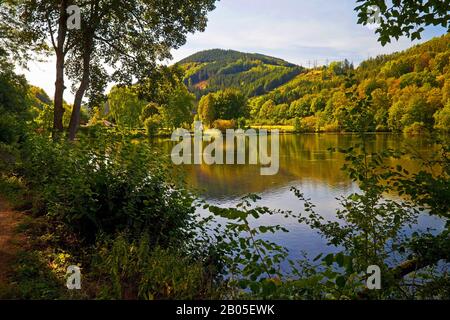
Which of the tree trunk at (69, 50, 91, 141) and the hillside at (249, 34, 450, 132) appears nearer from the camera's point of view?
the hillside at (249, 34, 450, 132)

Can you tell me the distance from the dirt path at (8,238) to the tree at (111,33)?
6210 millimetres

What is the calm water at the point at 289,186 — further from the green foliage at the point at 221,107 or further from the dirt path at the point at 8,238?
the green foliage at the point at 221,107

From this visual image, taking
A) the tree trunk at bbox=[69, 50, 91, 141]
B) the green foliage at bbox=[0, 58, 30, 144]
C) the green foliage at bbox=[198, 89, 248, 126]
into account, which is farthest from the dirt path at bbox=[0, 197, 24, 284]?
the green foliage at bbox=[198, 89, 248, 126]

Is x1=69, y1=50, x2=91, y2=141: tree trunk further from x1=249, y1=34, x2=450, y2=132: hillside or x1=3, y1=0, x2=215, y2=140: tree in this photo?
x1=249, y1=34, x2=450, y2=132: hillside

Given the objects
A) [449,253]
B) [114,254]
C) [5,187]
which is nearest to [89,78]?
[5,187]

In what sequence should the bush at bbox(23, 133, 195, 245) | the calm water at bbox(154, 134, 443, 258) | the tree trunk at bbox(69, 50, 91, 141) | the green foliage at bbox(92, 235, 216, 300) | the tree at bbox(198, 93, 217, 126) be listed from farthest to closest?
1. the tree at bbox(198, 93, 217, 126)
2. the tree trunk at bbox(69, 50, 91, 141)
3. the calm water at bbox(154, 134, 443, 258)
4. the bush at bbox(23, 133, 195, 245)
5. the green foliage at bbox(92, 235, 216, 300)

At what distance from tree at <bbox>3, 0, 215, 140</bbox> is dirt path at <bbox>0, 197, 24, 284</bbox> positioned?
6210 millimetres

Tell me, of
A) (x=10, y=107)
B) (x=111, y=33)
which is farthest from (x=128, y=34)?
(x=10, y=107)

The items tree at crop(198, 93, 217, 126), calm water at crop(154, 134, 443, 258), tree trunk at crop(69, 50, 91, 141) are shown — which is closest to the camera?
calm water at crop(154, 134, 443, 258)

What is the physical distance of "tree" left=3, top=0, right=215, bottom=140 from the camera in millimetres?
13281

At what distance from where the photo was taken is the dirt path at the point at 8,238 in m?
5.20

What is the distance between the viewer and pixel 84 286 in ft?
15.5

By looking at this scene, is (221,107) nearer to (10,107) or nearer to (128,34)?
(10,107)
